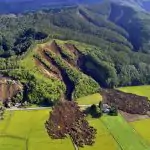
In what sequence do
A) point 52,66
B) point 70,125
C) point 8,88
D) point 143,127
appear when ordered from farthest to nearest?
1. point 52,66
2. point 8,88
3. point 143,127
4. point 70,125

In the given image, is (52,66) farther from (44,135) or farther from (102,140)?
(102,140)

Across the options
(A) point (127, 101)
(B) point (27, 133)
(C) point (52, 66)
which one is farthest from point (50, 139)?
(C) point (52, 66)

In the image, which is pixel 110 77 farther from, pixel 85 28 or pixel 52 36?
pixel 85 28

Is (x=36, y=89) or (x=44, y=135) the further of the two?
(x=36, y=89)

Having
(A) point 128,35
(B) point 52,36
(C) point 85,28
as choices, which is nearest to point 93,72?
(B) point 52,36

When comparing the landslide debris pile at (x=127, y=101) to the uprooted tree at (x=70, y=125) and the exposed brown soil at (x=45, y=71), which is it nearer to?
the uprooted tree at (x=70, y=125)

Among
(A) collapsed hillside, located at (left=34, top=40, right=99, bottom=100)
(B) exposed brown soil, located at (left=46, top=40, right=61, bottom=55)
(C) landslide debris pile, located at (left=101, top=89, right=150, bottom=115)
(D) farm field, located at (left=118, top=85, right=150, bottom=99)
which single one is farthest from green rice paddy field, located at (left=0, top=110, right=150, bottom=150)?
(B) exposed brown soil, located at (left=46, top=40, right=61, bottom=55)

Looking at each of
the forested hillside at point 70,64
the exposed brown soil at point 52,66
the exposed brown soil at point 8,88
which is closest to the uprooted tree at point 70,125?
the forested hillside at point 70,64
